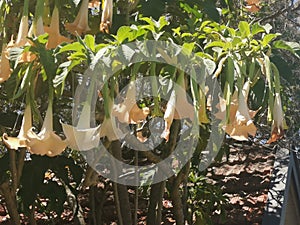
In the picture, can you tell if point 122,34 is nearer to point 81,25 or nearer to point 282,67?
point 81,25

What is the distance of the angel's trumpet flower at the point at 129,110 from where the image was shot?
1.30 meters

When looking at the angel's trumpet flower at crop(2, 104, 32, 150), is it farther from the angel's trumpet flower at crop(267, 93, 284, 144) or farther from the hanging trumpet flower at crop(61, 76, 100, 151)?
the angel's trumpet flower at crop(267, 93, 284, 144)

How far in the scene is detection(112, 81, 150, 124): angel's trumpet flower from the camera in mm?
1304

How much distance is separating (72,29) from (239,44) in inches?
17.0

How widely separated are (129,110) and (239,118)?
0.25 metres

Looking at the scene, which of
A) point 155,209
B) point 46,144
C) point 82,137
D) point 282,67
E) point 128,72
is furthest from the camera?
point 155,209

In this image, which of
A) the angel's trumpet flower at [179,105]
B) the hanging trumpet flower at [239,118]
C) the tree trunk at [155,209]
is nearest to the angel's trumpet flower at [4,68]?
the angel's trumpet flower at [179,105]

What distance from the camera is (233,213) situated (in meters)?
3.54

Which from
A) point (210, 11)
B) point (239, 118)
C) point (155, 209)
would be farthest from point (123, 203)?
point (239, 118)

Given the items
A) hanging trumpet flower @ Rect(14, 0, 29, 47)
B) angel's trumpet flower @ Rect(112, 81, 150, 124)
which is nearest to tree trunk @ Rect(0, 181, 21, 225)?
hanging trumpet flower @ Rect(14, 0, 29, 47)

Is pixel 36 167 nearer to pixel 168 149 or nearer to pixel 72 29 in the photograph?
pixel 168 149

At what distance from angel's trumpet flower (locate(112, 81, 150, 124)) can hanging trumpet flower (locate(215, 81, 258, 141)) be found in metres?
0.19

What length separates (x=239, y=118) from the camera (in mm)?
1283

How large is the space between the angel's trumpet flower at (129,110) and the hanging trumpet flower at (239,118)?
0.19 m
